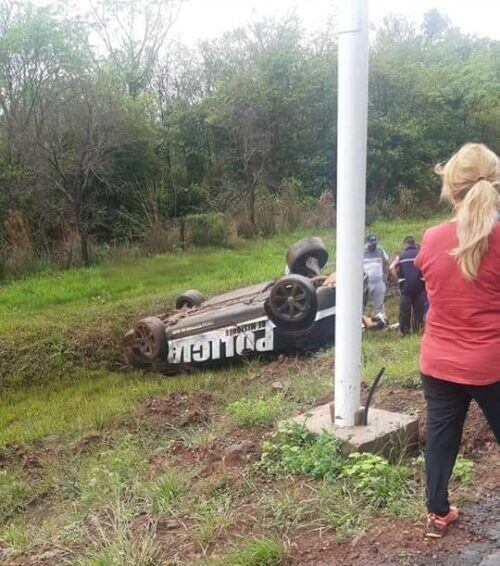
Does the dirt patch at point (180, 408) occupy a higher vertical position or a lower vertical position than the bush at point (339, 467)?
lower

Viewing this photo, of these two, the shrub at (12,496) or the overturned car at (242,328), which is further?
the overturned car at (242,328)

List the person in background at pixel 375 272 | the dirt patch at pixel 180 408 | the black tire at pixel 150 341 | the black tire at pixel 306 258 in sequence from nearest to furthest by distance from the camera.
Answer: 1. the dirt patch at pixel 180 408
2. the black tire at pixel 150 341
3. the person in background at pixel 375 272
4. the black tire at pixel 306 258

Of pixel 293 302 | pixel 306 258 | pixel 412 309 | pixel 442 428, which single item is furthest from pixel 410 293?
pixel 442 428

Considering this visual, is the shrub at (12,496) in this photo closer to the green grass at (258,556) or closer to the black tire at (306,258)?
the green grass at (258,556)

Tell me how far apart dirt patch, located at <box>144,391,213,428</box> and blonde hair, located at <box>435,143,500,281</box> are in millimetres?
3790

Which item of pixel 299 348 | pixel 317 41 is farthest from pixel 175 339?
pixel 317 41

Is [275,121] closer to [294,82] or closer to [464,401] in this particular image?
[294,82]

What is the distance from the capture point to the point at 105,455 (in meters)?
5.57

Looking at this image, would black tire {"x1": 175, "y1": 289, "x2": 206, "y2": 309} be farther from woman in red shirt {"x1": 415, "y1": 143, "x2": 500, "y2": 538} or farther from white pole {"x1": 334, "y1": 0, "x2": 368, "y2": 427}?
woman in red shirt {"x1": 415, "y1": 143, "x2": 500, "y2": 538}

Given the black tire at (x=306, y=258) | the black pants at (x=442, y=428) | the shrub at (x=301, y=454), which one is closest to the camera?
the black pants at (x=442, y=428)

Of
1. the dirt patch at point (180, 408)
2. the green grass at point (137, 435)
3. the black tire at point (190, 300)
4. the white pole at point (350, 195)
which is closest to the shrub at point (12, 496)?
the green grass at point (137, 435)

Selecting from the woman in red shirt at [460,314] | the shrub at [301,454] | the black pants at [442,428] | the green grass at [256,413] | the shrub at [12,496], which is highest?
the woman in red shirt at [460,314]

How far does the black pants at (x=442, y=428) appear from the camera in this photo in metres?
3.04

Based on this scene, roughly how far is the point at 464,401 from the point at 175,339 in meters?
6.69
